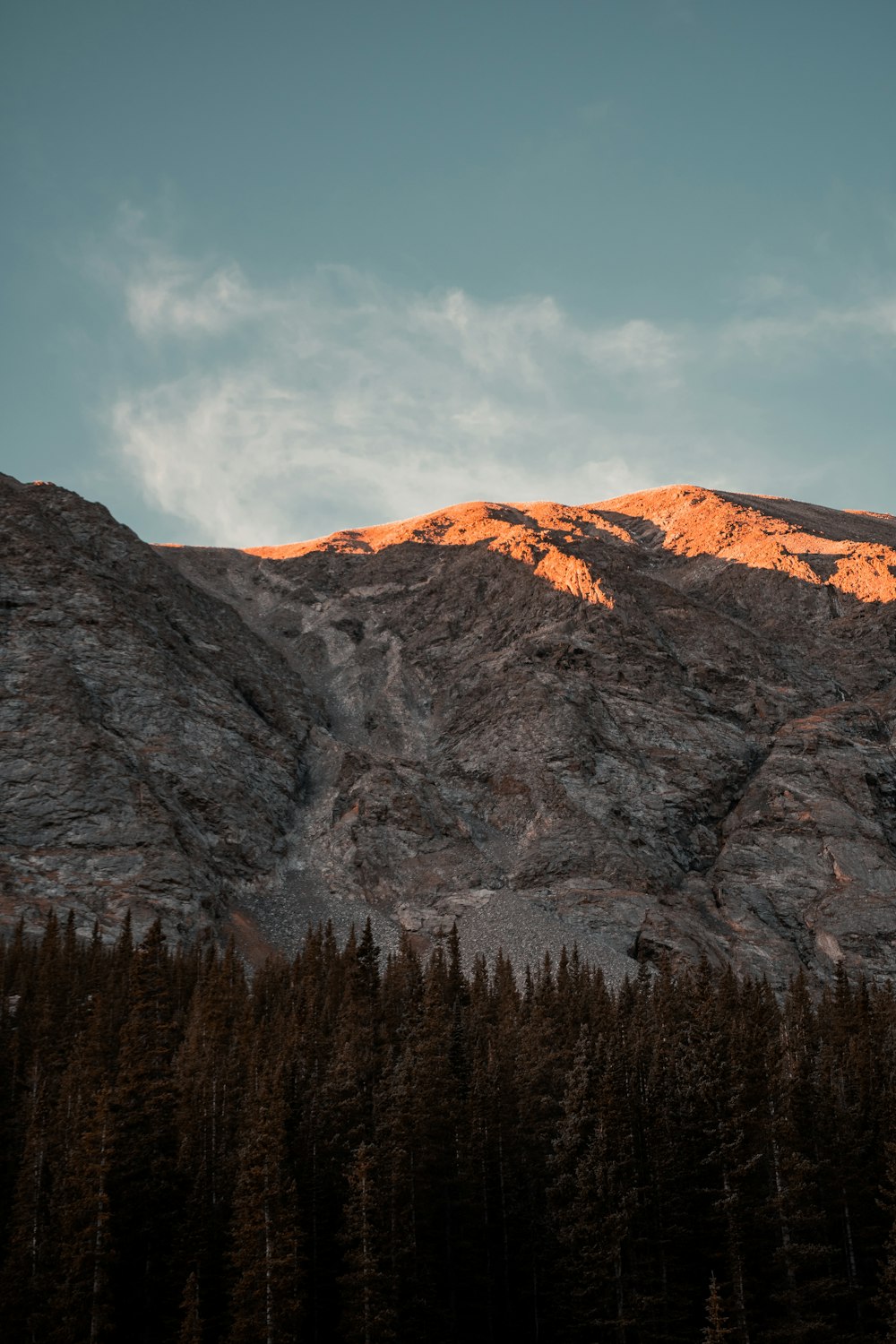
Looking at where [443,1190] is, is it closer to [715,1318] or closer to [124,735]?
[715,1318]

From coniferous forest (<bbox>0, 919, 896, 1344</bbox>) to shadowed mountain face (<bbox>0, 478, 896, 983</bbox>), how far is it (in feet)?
166

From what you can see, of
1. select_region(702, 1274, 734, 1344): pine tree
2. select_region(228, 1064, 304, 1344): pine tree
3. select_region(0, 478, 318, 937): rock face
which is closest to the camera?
select_region(228, 1064, 304, 1344): pine tree

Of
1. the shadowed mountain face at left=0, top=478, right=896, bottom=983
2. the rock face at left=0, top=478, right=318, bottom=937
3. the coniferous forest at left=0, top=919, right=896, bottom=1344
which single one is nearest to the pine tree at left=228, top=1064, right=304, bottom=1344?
the coniferous forest at left=0, top=919, right=896, bottom=1344

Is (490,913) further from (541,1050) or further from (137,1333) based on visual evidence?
(137,1333)

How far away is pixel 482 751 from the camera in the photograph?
465 feet

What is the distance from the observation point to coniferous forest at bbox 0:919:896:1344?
1518 inches

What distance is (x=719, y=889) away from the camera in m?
123

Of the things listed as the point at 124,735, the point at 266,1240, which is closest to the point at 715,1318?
the point at 266,1240

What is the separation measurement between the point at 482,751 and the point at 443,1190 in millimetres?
96838

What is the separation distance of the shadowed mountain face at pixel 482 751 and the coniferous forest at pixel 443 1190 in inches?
1998

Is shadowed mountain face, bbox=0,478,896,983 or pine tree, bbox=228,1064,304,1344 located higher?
shadowed mountain face, bbox=0,478,896,983

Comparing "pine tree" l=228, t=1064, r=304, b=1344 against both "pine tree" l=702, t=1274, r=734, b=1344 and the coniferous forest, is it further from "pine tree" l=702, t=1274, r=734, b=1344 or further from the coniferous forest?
"pine tree" l=702, t=1274, r=734, b=1344

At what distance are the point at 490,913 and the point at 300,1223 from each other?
69802 millimetres

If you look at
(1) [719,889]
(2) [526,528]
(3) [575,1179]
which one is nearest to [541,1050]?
(3) [575,1179]
